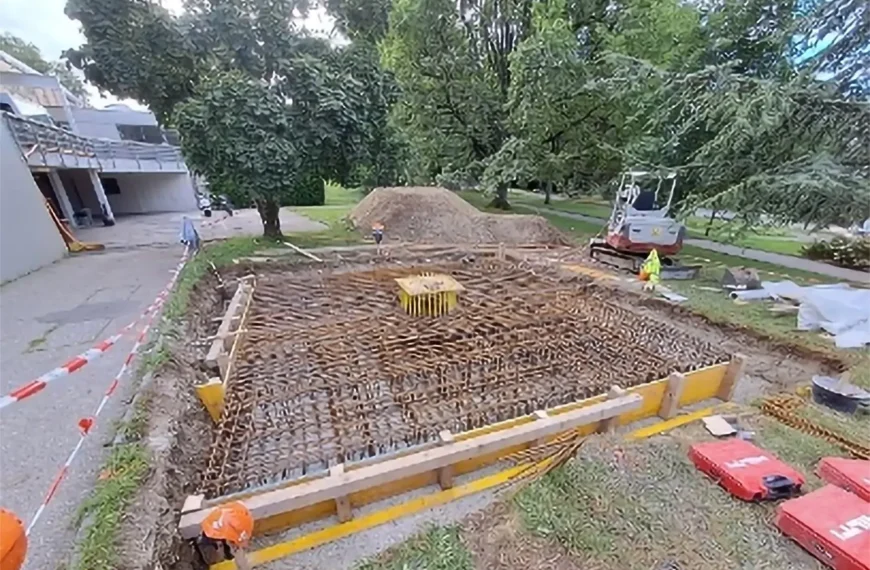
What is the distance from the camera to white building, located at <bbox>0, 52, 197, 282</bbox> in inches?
355

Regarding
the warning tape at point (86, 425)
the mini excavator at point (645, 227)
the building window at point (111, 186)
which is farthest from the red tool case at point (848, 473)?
the building window at point (111, 186)

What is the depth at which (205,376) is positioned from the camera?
492 centimetres

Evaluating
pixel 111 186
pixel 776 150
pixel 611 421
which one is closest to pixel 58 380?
pixel 611 421

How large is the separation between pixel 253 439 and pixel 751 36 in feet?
50.0

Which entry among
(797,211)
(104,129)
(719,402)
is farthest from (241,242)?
(104,129)

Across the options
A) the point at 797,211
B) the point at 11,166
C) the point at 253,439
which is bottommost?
the point at 253,439

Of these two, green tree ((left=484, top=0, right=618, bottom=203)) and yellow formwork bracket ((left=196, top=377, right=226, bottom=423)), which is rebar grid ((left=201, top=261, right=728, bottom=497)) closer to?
yellow formwork bracket ((left=196, top=377, right=226, bottom=423))

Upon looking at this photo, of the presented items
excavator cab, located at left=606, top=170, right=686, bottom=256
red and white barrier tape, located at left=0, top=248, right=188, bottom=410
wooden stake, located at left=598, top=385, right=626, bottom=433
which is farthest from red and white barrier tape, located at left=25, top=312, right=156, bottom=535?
excavator cab, located at left=606, top=170, right=686, bottom=256

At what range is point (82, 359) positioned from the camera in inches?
157

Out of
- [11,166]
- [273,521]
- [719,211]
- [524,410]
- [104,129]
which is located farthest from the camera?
[104,129]

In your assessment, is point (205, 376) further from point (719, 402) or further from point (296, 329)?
point (719, 402)

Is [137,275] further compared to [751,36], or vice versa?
[751,36]

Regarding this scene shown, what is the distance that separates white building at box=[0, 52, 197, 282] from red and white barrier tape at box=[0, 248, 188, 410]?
297 cm

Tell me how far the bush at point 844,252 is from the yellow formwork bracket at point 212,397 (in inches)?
501
